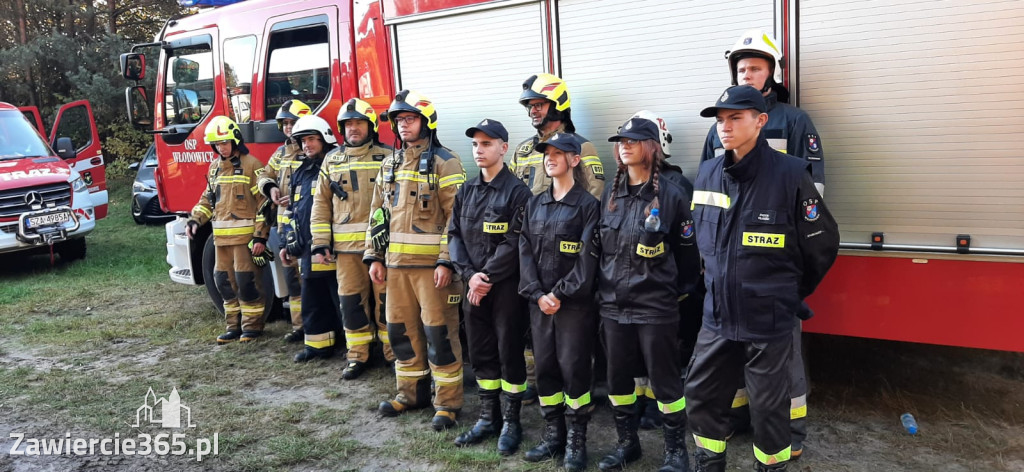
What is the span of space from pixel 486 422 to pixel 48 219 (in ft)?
26.0

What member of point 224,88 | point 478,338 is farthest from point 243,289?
point 478,338

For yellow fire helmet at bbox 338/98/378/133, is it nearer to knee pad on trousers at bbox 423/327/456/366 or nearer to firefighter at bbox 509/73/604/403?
firefighter at bbox 509/73/604/403

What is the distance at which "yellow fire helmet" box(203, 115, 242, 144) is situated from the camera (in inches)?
237

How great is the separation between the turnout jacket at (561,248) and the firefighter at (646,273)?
0.07 metres

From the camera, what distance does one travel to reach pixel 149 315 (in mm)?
7461

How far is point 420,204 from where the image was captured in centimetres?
432

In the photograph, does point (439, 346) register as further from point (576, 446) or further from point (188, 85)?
point (188, 85)

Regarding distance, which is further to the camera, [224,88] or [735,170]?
[224,88]

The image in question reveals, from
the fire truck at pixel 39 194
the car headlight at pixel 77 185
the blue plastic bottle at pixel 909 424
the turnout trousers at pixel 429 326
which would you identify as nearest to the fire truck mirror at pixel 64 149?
the fire truck at pixel 39 194

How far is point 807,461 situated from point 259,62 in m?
5.08

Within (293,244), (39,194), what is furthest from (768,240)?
(39,194)

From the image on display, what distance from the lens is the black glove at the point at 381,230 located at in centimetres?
444

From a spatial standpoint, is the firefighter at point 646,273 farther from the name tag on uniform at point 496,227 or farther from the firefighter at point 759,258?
the name tag on uniform at point 496,227

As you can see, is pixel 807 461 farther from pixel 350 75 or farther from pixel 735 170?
pixel 350 75
